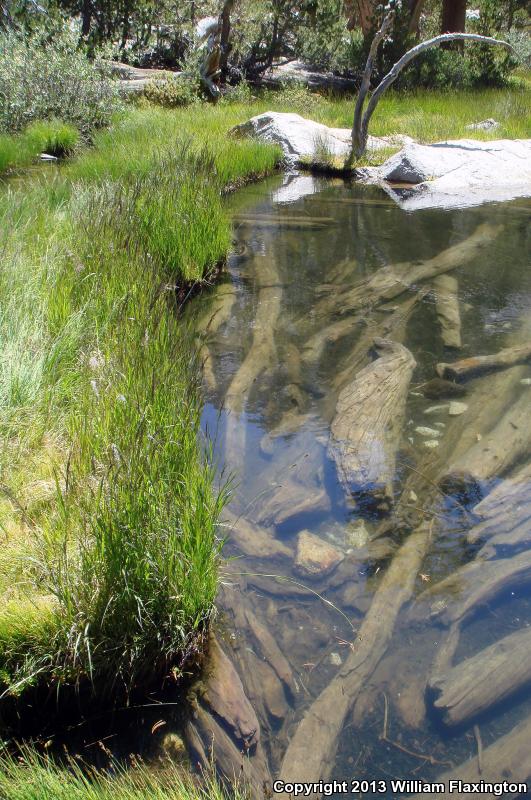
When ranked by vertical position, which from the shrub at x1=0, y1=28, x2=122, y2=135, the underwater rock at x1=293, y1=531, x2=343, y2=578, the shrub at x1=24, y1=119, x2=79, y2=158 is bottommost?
the underwater rock at x1=293, y1=531, x2=343, y2=578

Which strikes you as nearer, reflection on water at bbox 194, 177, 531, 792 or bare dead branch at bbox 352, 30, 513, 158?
reflection on water at bbox 194, 177, 531, 792

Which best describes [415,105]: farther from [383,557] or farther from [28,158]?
[383,557]

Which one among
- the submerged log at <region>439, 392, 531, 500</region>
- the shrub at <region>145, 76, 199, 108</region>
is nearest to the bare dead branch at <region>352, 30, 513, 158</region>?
the shrub at <region>145, 76, 199, 108</region>

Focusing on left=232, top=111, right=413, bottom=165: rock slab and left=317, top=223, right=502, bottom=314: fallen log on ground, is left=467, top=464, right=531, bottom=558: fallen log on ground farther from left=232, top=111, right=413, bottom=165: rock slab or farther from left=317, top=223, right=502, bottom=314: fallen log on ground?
left=232, top=111, right=413, bottom=165: rock slab

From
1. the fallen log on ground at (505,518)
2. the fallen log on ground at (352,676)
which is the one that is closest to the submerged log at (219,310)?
the fallen log on ground at (505,518)

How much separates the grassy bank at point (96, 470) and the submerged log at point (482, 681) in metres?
0.90

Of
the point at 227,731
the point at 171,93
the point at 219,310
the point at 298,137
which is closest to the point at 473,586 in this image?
the point at 227,731

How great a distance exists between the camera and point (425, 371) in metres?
4.86

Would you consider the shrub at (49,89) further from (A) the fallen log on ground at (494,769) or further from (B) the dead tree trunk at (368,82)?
(A) the fallen log on ground at (494,769)

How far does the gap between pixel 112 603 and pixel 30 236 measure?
354 centimetres

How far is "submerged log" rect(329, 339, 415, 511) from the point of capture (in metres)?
3.55

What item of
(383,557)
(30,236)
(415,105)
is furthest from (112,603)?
(415,105)

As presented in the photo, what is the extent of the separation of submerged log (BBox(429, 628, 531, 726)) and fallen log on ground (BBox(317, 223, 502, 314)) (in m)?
3.86

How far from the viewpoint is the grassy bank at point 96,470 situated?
227 cm
